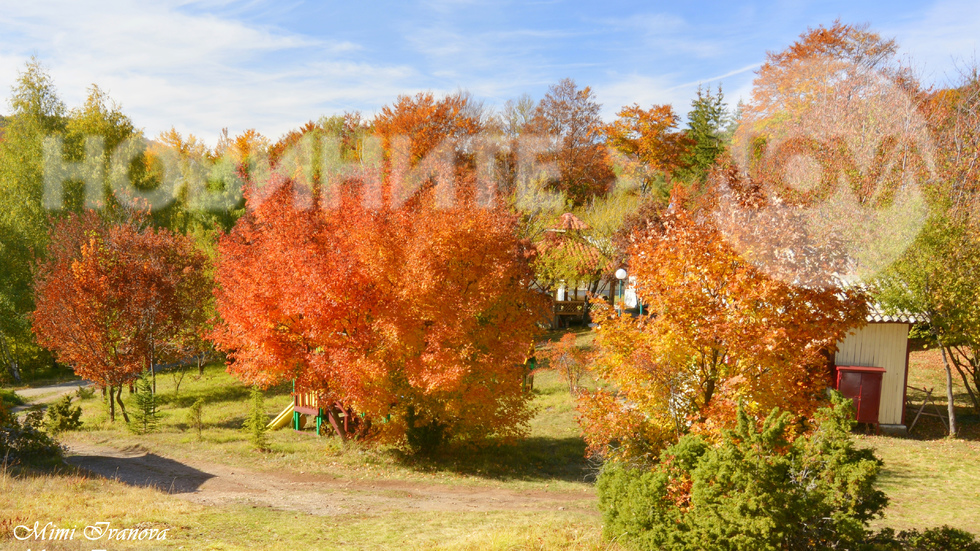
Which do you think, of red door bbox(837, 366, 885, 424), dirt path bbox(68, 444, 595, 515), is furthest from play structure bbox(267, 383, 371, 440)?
red door bbox(837, 366, 885, 424)

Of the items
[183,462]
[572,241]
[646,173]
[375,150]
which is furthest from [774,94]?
[183,462]

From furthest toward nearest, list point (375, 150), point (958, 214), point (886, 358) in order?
point (375, 150), point (958, 214), point (886, 358)

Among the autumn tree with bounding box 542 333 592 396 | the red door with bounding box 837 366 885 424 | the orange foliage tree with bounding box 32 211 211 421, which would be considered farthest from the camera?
the autumn tree with bounding box 542 333 592 396

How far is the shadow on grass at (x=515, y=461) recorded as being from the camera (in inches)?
616

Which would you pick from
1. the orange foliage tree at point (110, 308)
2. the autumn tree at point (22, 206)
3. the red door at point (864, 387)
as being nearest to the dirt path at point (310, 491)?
the orange foliage tree at point (110, 308)

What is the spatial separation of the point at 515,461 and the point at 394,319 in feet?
18.2

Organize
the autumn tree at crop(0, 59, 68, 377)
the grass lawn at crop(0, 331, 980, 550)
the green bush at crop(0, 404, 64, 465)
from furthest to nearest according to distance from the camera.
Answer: the autumn tree at crop(0, 59, 68, 377) → the green bush at crop(0, 404, 64, 465) → the grass lawn at crop(0, 331, 980, 550)

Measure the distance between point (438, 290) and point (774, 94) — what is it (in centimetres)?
3595

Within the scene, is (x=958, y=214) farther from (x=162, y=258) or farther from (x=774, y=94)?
(x=162, y=258)

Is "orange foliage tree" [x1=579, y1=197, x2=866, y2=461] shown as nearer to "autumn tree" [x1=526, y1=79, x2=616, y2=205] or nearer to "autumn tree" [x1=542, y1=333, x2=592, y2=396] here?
"autumn tree" [x1=542, y1=333, x2=592, y2=396]

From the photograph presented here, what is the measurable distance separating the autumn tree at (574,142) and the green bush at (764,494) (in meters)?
38.1

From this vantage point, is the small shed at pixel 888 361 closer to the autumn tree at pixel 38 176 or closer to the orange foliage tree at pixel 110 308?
the orange foliage tree at pixel 110 308

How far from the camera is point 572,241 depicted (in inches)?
1437

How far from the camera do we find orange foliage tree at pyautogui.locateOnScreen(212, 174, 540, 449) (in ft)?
47.9
